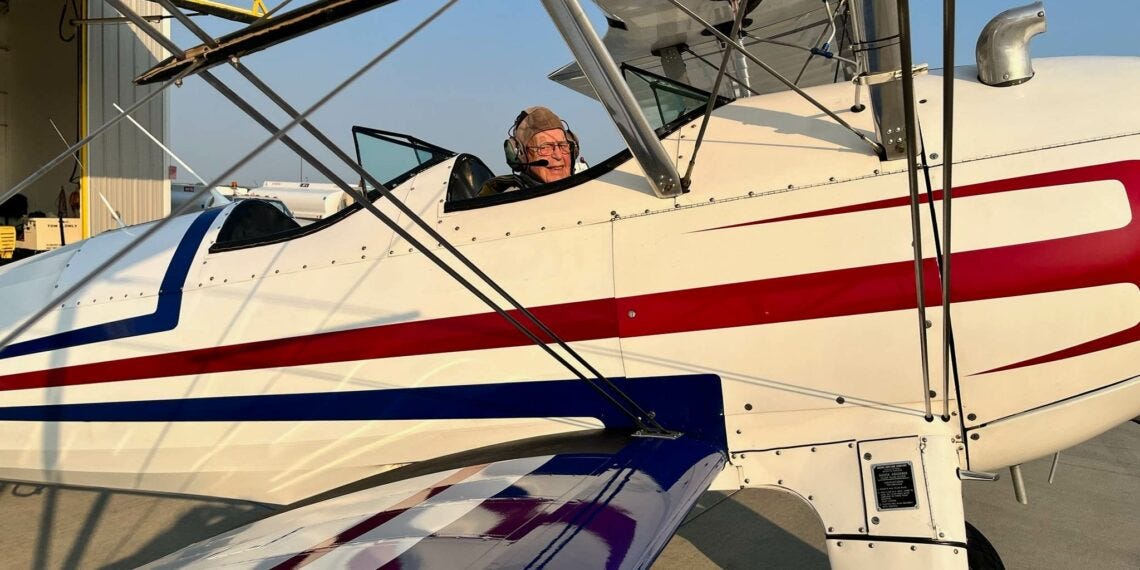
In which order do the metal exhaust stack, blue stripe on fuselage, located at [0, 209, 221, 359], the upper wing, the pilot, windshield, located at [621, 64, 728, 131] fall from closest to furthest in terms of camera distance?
the metal exhaust stack
windshield, located at [621, 64, 728, 131]
blue stripe on fuselage, located at [0, 209, 221, 359]
the pilot
the upper wing

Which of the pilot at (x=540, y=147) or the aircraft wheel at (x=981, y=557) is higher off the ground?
the pilot at (x=540, y=147)

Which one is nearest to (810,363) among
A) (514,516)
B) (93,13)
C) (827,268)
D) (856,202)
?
(827,268)

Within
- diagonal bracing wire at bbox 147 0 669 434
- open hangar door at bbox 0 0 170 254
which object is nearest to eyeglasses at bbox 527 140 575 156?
diagonal bracing wire at bbox 147 0 669 434

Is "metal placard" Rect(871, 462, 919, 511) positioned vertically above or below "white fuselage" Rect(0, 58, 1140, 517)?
below

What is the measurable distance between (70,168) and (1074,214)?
14.2m

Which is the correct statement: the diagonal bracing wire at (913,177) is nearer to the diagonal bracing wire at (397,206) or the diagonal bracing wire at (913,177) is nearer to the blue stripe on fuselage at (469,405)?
the blue stripe on fuselage at (469,405)

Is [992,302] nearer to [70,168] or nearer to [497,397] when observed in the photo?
[497,397]

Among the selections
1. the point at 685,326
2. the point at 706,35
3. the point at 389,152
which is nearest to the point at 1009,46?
the point at 685,326

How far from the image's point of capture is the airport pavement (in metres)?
3.33

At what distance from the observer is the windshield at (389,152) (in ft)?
10.2

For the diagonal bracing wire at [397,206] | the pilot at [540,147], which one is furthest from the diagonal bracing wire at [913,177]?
the pilot at [540,147]

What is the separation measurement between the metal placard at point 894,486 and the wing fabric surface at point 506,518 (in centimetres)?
46

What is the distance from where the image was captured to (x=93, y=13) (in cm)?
1135

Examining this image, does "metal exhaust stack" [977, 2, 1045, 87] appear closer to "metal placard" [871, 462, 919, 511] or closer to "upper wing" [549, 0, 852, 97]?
"metal placard" [871, 462, 919, 511]
